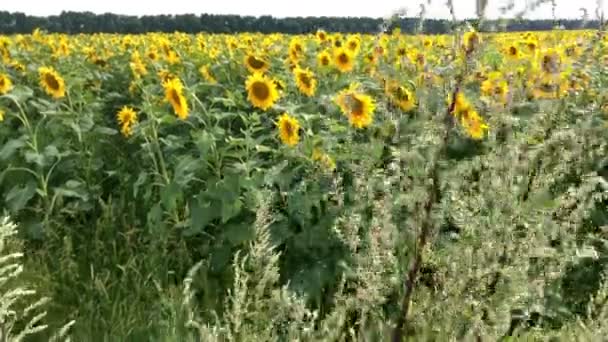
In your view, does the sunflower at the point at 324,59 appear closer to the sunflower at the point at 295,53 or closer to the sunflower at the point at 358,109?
the sunflower at the point at 295,53

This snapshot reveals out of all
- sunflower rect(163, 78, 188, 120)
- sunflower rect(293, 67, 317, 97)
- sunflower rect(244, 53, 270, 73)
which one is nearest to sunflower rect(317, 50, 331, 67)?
sunflower rect(244, 53, 270, 73)

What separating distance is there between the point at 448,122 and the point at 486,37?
25cm

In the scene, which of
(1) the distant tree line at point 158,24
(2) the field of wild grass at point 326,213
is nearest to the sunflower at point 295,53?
(2) the field of wild grass at point 326,213

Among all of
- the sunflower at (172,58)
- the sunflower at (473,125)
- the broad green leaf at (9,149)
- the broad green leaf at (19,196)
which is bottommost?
the broad green leaf at (19,196)

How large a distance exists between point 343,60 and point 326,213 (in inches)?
73.8

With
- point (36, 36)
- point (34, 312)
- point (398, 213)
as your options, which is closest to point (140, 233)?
point (34, 312)

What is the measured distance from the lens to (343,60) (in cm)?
522

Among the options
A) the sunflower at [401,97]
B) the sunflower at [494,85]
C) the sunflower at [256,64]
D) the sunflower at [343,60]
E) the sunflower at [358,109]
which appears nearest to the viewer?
the sunflower at [358,109]

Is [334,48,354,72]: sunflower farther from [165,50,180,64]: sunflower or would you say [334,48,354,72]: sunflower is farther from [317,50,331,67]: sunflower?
[165,50,180,64]: sunflower

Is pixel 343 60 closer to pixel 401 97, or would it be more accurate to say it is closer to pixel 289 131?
pixel 401 97

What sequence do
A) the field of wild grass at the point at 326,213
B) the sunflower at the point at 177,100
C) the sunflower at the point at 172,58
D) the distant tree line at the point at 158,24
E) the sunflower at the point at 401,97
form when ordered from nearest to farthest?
1. the field of wild grass at the point at 326,213
2. the sunflower at the point at 177,100
3. the sunflower at the point at 401,97
4. the sunflower at the point at 172,58
5. the distant tree line at the point at 158,24

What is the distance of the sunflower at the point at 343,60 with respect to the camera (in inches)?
204

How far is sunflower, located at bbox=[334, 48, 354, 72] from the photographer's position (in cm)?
518

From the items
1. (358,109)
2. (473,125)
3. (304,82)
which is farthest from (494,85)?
(358,109)
